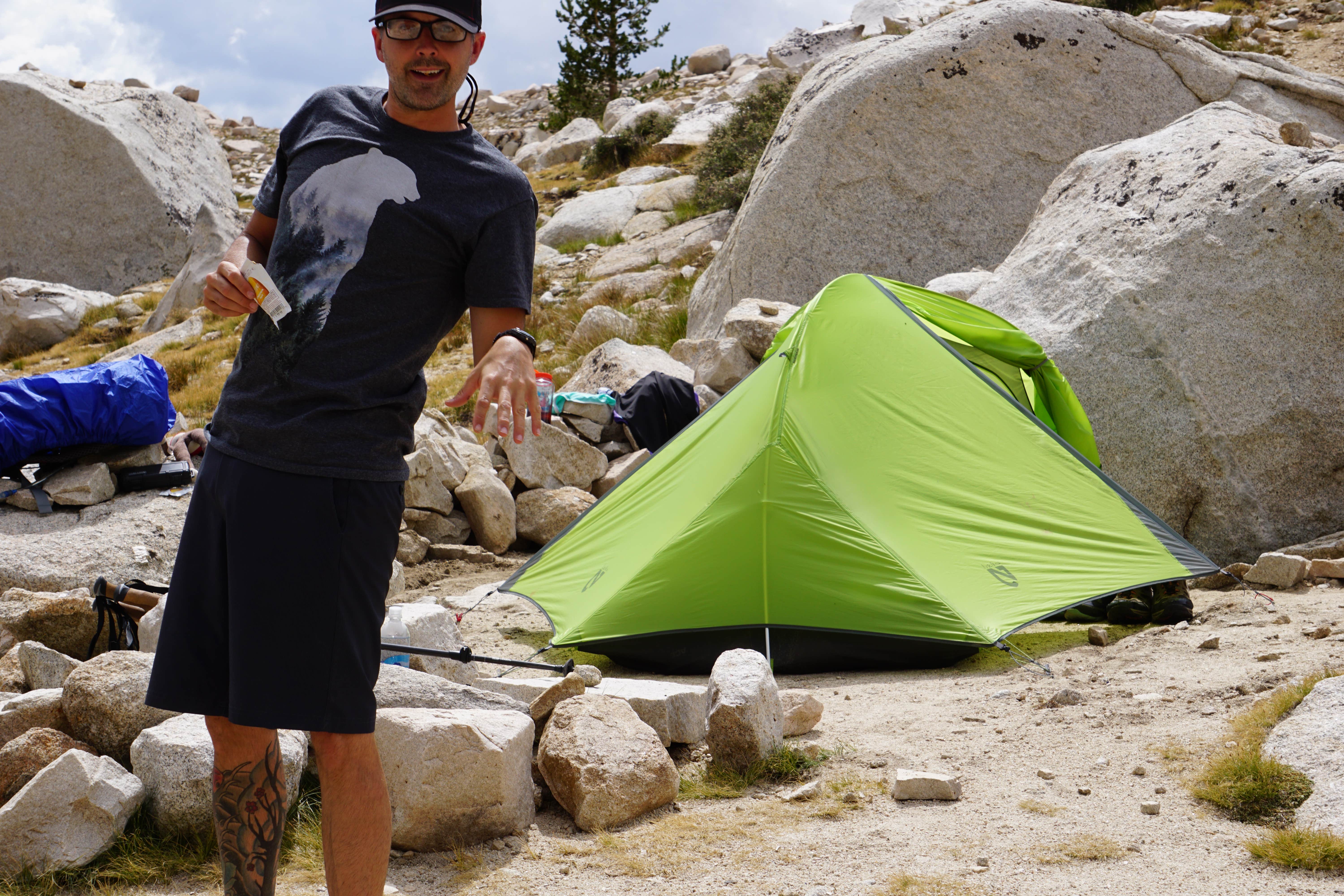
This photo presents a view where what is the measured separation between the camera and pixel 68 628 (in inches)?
182

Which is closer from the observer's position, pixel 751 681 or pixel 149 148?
pixel 751 681

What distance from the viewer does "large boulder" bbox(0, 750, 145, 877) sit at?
286 centimetres

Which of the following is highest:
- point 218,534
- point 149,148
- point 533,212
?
point 149,148

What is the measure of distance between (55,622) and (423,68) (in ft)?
11.9

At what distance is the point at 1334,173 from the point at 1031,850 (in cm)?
503

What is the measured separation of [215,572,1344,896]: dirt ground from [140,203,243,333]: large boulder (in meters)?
14.6

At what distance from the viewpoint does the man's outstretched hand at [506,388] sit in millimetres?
1795

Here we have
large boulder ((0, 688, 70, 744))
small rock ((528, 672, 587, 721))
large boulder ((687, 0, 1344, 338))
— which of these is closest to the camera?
large boulder ((0, 688, 70, 744))

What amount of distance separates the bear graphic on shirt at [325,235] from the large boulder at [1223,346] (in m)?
5.19

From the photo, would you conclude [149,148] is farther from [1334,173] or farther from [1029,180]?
[1334,173]

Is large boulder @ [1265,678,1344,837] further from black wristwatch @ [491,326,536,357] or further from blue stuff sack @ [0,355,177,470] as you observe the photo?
blue stuff sack @ [0,355,177,470]

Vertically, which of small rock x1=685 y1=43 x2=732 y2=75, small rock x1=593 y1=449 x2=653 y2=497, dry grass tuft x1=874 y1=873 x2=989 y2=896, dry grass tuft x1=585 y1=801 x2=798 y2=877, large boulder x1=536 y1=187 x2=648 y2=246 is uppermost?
small rock x1=685 y1=43 x2=732 y2=75


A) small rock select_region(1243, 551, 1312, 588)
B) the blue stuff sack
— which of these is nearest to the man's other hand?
the blue stuff sack

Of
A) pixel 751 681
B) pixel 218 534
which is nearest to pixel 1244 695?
pixel 751 681
